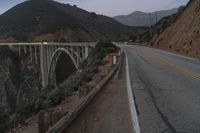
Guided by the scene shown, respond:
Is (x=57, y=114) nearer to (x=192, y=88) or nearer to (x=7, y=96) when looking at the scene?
(x=192, y=88)

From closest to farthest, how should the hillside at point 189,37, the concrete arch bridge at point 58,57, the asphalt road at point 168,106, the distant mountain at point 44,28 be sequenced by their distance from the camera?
the asphalt road at point 168,106 < the hillside at point 189,37 < the concrete arch bridge at point 58,57 < the distant mountain at point 44,28

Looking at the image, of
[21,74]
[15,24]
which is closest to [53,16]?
[15,24]

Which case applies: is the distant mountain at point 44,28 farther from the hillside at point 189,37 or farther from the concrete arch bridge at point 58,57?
the hillside at point 189,37

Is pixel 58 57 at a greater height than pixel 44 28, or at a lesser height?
lesser

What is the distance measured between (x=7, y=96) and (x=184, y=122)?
79.9 metres

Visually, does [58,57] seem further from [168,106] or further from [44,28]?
[44,28]

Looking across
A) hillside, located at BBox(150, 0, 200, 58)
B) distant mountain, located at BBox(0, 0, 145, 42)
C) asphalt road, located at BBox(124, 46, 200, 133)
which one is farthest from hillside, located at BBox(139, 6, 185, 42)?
distant mountain, located at BBox(0, 0, 145, 42)

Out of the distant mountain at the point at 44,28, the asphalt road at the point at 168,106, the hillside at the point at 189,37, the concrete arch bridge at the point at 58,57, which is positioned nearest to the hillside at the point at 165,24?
the hillside at the point at 189,37

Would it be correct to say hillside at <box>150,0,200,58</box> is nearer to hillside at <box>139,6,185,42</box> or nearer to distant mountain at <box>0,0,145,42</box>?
hillside at <box>139,6,185,42</box>

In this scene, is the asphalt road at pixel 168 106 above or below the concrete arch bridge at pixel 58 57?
above

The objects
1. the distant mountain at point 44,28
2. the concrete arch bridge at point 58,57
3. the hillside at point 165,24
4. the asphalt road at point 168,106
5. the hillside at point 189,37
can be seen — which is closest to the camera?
the asphalt road at point 168,106

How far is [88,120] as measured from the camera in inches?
337

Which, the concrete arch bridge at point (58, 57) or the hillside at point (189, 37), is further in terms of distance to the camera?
the concrete arch bridge at point (58, 57)

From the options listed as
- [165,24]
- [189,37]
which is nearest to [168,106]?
[189,37]
